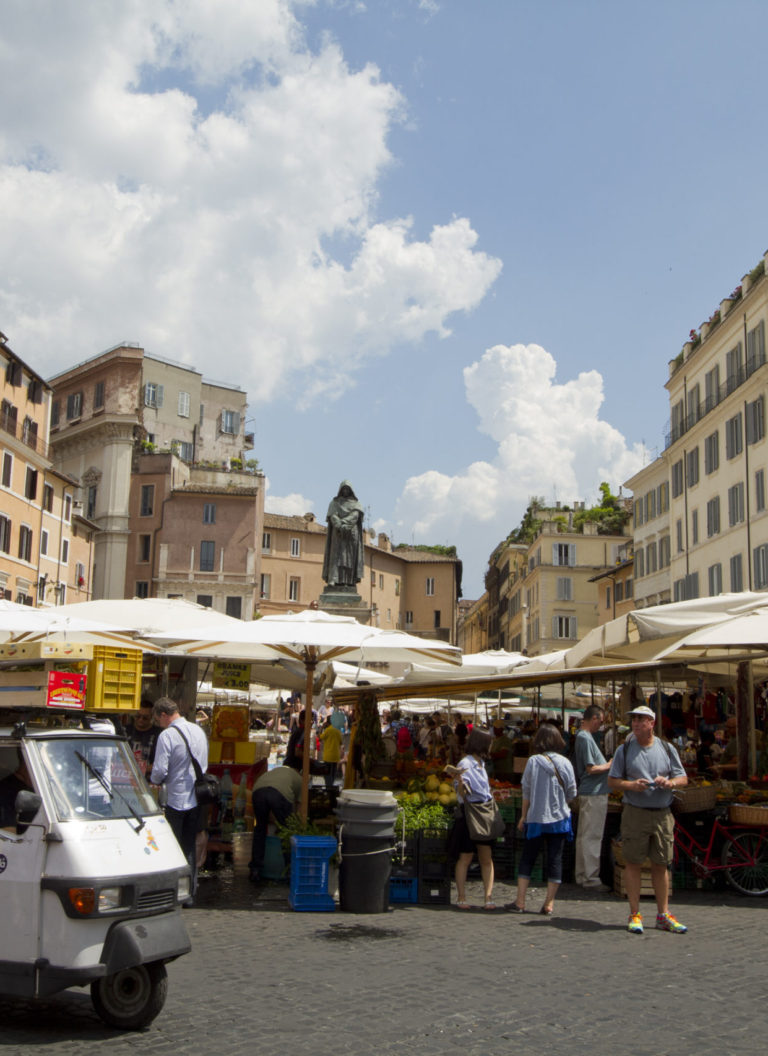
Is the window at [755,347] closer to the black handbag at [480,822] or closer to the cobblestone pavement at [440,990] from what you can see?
the cobblestone pavement at [440,990]

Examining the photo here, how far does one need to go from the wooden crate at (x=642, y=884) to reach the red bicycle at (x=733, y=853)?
1.88ft

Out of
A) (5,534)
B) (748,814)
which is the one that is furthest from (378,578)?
(748,814)

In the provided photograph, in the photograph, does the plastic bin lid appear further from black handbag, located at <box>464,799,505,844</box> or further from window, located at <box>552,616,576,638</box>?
window, located at <box>552,616,576,638</box>

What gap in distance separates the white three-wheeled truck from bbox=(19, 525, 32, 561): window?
42899mm

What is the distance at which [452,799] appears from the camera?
1035cm

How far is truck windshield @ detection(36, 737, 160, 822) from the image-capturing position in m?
5.59

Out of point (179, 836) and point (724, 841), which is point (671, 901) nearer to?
point (724, 841)

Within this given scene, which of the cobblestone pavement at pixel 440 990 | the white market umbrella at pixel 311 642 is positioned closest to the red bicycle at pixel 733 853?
the cobblestone pavement at pixel 440 990

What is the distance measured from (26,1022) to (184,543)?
183ft

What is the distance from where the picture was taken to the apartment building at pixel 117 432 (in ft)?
197

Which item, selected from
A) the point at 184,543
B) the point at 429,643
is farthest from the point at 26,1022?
the point at 184,543

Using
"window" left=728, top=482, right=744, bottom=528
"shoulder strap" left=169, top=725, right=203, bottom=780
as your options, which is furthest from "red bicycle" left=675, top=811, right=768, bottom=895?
"window" left=728, top=482, right=744, bottom=528

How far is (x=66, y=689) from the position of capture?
9062 mm

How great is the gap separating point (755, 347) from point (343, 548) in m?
20.9
